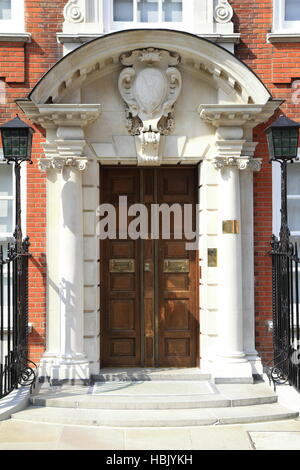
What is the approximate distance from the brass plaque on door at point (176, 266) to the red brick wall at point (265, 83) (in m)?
0.94

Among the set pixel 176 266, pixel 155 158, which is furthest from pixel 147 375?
pixel 155 158

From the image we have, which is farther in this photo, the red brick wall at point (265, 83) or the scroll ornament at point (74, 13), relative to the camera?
the red brick wall at point (265, 83)

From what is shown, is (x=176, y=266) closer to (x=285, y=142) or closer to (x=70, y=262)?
(x=70, y=262)

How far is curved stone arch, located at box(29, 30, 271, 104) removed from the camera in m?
8.01

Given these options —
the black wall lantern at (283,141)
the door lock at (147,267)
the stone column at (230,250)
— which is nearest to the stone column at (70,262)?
the door lock at (147,267)

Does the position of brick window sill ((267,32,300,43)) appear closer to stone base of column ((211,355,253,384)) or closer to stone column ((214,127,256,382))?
stone column ((214,127,256,382))

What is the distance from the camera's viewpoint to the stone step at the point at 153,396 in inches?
286

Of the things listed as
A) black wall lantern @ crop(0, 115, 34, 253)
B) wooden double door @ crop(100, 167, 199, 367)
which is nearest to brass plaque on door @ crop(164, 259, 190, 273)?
wooden double door @ crop(100, 167, 199, 367)

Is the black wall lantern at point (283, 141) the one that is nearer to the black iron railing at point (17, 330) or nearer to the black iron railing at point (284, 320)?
the black iron railing at point (284, 320)

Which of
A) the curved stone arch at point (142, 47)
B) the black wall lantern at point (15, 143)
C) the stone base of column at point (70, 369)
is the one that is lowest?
the stone base of column at point (70, 369)

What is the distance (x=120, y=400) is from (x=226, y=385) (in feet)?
4.81

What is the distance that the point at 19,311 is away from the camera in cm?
782

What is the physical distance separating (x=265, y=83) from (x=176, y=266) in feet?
9.04
